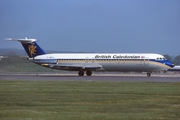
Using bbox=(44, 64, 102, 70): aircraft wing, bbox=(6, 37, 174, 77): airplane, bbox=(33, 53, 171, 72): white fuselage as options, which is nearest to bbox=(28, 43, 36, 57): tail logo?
bbox=(6, 37, 174, 77): airplane

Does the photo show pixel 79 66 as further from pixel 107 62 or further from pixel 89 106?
pixel 89 106

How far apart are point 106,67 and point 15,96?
38143mm

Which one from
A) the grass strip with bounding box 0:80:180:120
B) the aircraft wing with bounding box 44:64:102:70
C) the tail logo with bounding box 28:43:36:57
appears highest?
the tail logo with bounding box 28:43:36:57

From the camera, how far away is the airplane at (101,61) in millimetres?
62500

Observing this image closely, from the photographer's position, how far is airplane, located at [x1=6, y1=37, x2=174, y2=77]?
62500 millimetres

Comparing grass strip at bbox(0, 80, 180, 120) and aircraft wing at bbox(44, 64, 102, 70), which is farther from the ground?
aircraft wing at bbox(44, 64, 102, 70)

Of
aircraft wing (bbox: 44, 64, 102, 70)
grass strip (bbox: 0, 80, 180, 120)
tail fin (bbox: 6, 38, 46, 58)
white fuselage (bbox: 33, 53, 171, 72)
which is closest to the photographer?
grass strip (bbox: 0, 80, 180, 120)

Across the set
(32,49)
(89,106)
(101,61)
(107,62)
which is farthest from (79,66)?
(89,106)

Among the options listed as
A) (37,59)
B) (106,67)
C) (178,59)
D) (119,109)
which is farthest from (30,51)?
(178,59)

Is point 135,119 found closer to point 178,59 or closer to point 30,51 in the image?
point 30,51

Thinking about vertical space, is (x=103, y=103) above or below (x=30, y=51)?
below

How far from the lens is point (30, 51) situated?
67562 millimetres

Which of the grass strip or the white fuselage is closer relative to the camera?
the grass strip

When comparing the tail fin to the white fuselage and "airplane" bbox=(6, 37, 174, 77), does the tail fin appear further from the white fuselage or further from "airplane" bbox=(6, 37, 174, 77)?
the white fuselage
